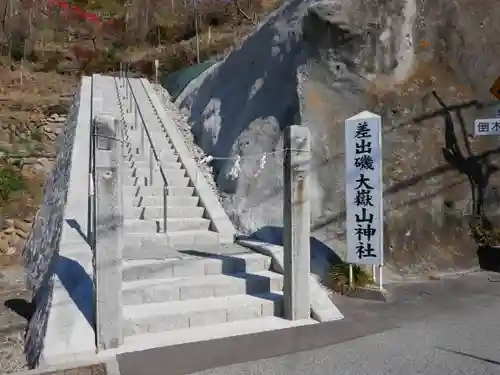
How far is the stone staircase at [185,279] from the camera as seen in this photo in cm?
493

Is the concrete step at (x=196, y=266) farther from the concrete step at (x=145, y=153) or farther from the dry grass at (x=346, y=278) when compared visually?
the concrete step at (x=145, y=153)

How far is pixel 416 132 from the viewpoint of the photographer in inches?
323

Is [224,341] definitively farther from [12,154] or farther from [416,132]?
[12,154]

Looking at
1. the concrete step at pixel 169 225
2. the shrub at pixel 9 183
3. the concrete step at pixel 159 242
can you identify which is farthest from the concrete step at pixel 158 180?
the shrub at pixel 9 183

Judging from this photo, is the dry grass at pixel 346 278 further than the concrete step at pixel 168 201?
No

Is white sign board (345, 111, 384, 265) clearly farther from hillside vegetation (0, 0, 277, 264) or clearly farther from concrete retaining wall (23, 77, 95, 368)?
hillside vegetation (0, 0, 277, 264)

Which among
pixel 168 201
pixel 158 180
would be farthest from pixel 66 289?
pixel 158 180

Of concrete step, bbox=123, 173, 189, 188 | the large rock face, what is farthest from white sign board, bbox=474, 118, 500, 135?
concrete step, bbox=123, 173, 189, 188

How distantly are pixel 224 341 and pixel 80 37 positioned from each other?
21512mm

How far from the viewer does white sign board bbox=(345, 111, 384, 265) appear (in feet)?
21.0

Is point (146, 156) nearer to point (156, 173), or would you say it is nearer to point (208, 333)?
point (156, 173)

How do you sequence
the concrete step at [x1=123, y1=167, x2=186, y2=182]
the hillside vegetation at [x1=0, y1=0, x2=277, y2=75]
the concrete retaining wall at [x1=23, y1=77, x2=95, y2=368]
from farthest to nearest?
1. the hillside vegetation at [x1=0, y1=0, x2=277, y2=75]
2. the concrete step at [x1=123, y1=167, x2=186, y2=182]
3. the concrete retaining wall at [x1=23, y1=77, x2=95, y2=368]

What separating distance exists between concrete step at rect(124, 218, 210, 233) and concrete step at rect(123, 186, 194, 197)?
3.10ft

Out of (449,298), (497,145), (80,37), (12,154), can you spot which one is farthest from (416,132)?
(80,37)
